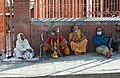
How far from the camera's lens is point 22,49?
8523mm

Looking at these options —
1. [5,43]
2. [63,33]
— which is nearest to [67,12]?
[63,33]

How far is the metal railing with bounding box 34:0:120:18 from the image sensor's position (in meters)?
9.52

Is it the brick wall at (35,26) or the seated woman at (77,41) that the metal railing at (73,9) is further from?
the seated woman at (77,41)

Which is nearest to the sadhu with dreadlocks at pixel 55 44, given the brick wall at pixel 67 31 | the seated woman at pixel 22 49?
the brick wall at pixel 67 31

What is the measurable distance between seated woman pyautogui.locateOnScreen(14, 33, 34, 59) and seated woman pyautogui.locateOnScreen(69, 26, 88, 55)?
4.41ft

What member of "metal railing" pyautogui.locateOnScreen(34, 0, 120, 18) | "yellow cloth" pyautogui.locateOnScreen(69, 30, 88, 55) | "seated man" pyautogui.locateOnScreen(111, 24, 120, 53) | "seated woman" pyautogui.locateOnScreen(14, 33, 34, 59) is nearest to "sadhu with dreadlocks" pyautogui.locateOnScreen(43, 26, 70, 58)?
"yellow cloth" pyautogui.locateOnScreen(69, 30, 88, 55)

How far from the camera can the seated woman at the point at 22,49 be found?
849cm

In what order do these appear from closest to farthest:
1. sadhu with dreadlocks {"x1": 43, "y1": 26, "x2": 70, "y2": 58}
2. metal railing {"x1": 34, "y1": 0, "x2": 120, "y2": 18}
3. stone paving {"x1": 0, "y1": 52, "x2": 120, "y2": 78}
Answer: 1. stone paving {"x1": 0, "y1": 52, "x2": 120, "y2": 78}
2. sadhu with dreadlocks {"x1": 43, "y1": 26, "x2": 70, "y2": 58}
3. metal railing {"x1": 34, "y1": 0, "x2": 120, "y2": 18}

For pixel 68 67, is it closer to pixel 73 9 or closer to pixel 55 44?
pixel 55 44

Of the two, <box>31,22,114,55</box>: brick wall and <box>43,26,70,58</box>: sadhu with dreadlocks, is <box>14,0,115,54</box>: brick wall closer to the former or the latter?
<box>31,22,114,55</box>: brick wall

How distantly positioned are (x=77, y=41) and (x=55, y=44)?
0.75 metres

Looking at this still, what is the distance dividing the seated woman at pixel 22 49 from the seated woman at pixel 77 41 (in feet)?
4.41

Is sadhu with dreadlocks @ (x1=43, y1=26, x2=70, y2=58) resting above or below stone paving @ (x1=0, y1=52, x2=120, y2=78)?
above

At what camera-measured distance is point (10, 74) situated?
6832mm
